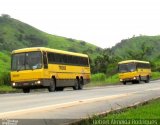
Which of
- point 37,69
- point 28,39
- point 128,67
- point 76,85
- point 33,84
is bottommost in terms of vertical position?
point 76,85

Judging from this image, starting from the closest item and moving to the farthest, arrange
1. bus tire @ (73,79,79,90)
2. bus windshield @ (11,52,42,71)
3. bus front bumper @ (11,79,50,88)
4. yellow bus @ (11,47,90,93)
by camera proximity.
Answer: bus front bumper @ (11,79,50,88) → yellow bus @ (11,47,90,93) → bus windshield @ (11,52,42,71) → bus tire @ (73,79,79,90)

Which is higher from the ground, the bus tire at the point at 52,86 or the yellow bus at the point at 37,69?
the yellow bus at the point at 37,69

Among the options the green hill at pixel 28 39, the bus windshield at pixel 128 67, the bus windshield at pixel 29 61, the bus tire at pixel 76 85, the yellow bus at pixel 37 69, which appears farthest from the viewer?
the green hill at pixel 28 39

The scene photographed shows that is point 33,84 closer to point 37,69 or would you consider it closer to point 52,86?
point 37,69

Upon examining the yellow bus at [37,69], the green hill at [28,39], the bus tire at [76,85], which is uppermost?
the green hill at [28,39]

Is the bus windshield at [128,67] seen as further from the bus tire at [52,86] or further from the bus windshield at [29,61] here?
the bus windshield at [29,61]

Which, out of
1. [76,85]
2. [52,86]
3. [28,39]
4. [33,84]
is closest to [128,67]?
[76,85]

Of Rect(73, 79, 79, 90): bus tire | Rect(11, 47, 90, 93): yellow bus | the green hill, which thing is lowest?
Rect(73, 79, 79, 90): bus tire

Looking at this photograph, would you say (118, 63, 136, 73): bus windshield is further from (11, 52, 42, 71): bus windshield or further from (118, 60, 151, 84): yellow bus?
(11, 52, 42, 71): bus windshield

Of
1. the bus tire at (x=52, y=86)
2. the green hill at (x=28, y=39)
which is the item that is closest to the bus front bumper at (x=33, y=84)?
the bus tire at (x=52, y=86)

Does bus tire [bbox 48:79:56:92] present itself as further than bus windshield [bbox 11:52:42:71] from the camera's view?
Yes

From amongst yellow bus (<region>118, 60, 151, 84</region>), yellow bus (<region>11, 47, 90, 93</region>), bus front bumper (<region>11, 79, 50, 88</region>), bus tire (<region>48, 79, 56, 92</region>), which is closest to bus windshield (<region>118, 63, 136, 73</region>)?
yellow bus (<region>118, 60, 151, 84</region>)

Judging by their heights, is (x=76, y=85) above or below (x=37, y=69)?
below

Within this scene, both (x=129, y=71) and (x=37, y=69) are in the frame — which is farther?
(x=129, y=71)
